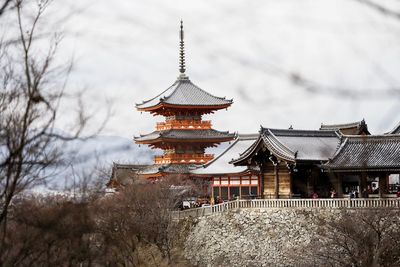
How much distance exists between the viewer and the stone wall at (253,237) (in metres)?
28.8

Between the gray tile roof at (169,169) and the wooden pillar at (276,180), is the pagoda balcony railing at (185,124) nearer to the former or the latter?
the gray tile roof at (169,169)

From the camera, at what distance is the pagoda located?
138ft

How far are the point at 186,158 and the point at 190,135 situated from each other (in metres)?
1.22

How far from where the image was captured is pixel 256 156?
32.3 meters

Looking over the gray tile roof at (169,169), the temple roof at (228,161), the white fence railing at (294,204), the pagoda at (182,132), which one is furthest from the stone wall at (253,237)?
the pagoda at (182,132)

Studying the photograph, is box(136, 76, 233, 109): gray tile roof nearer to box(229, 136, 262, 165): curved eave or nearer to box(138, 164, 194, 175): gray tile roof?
box(138, 164, 194, 175): gray tile roof

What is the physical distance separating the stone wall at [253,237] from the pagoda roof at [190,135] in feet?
34.9

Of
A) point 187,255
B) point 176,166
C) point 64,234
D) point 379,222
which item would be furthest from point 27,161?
point 176,166

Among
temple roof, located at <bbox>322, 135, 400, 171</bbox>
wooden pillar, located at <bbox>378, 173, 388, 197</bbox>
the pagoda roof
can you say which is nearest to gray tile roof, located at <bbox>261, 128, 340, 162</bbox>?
temple roof, located at <bbox>322, 135, 400, 171</bbox>

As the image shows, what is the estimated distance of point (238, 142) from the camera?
42312 mm

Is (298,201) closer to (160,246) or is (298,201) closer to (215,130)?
(160,246)

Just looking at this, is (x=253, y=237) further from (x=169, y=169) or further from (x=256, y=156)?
(x=169, y=169)

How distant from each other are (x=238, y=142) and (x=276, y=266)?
Result: 14.3 m

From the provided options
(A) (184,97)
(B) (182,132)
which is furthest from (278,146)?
(A) (184,97)
